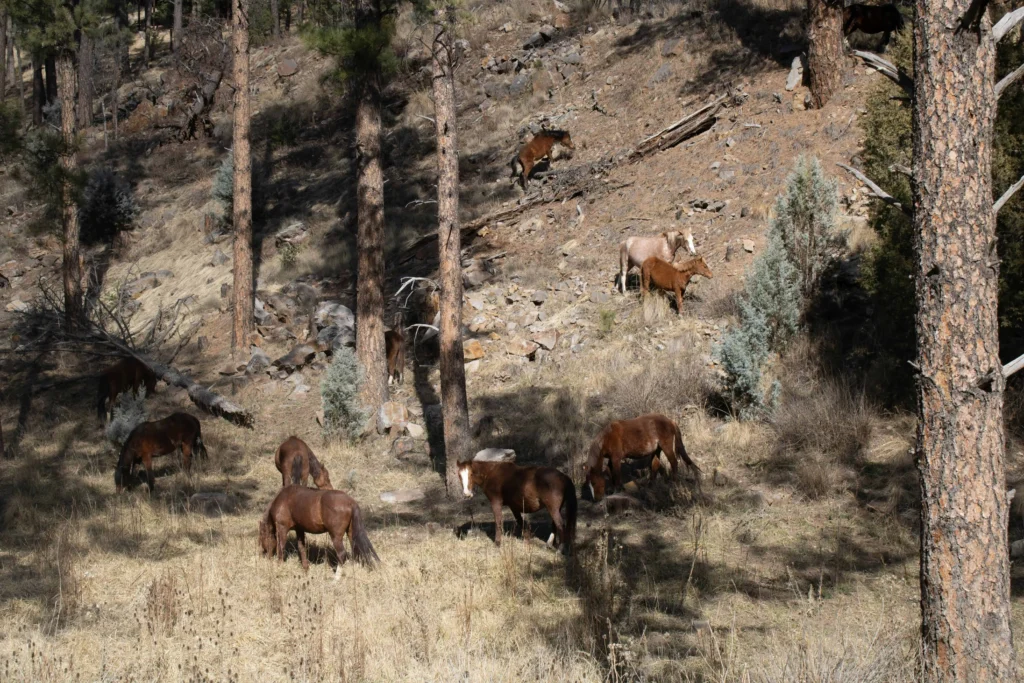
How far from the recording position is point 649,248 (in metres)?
17.8

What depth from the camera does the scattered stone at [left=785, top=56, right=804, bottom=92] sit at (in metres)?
22.2

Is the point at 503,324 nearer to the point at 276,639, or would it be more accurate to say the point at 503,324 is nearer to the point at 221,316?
the point at 221,316

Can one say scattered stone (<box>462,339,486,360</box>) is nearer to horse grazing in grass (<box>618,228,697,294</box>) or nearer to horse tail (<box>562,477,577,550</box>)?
horse grazing in grass (<box>618,228,697,294</box>)

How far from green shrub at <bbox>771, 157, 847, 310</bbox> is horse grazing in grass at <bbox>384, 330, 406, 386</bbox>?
7.25 metres

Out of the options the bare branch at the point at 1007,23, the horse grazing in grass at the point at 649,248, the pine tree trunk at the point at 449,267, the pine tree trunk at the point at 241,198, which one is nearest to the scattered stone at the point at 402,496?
the pine tree trunk at the point at 449,267

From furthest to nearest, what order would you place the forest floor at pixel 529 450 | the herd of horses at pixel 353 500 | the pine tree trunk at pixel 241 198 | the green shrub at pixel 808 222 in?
the pine tree trunk at pixel 241 198
the green shrub at pixel 808 222
the herd of horses at pixel 353 500
the forest floor at pixel 529 450

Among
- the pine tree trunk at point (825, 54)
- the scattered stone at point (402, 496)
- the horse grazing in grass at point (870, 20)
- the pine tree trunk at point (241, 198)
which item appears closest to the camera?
the scattered stone at point (402, 496)

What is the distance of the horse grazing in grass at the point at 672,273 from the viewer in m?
16.8

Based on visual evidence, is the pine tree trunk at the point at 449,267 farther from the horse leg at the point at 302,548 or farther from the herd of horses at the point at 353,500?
the horse leg at the point at 302,548

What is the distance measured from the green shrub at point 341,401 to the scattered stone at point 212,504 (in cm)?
286

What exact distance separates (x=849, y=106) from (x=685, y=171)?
12.4 ft

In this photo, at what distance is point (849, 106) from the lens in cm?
2056

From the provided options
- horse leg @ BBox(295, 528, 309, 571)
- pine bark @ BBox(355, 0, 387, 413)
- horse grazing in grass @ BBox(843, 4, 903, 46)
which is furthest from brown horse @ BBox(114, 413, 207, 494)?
horse grazing in grass @ BBox(843, 4, 903, 46)

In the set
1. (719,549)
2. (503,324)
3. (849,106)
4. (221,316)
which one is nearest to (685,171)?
(849,106)
